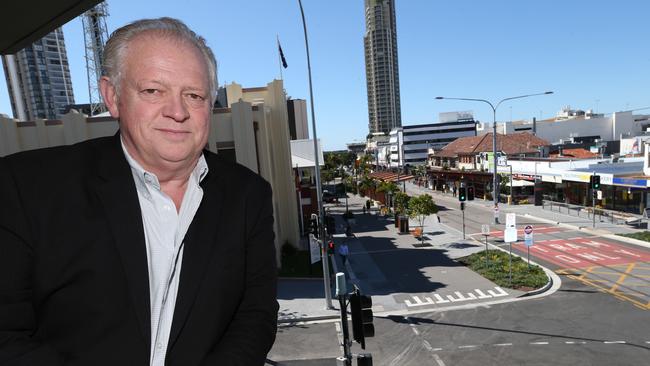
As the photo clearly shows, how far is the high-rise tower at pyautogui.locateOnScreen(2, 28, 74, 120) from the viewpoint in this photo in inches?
4289

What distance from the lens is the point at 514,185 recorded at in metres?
44.2

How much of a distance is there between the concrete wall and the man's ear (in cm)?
1371

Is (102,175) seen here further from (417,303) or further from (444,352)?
(417,303)

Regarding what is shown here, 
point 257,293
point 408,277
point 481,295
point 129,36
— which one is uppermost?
point 129,36

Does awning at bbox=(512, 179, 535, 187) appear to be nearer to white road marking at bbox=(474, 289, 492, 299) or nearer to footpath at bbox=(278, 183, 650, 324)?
footpath at bbox=(278, 183, 650, 324)

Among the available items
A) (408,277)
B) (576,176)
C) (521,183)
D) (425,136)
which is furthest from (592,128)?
(408,277)

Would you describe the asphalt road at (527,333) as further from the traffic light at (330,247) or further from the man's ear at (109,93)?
the man's ear at (109,93)

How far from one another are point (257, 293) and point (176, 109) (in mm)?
960

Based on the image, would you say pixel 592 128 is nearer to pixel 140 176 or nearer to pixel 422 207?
pixel 422 207

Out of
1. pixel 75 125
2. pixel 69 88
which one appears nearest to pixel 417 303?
pixel 75 125

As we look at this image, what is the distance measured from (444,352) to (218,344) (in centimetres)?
1184

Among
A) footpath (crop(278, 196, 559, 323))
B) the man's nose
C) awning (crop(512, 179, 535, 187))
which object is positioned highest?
the man's nose

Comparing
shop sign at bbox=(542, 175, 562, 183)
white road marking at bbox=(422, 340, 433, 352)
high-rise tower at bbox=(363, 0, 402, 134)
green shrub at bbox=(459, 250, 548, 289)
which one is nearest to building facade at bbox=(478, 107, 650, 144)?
shop sign at bbox=(542, 175, 562, 183)

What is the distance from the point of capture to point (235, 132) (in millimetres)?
19672
